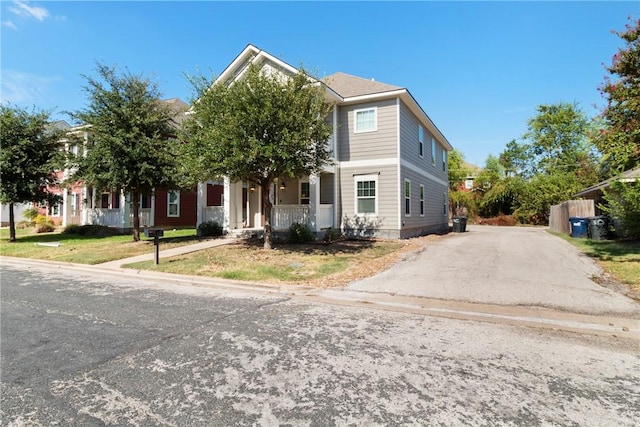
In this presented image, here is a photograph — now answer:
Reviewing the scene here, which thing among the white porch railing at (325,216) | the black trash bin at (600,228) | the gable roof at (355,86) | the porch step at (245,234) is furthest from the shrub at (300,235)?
the black trash bin at (600,228)

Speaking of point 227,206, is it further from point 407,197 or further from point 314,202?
point 407,197

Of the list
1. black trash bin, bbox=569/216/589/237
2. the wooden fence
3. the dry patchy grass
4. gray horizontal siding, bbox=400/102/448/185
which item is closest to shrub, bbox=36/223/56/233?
the dry patchy grass

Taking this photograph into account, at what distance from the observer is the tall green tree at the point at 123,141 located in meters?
13.9

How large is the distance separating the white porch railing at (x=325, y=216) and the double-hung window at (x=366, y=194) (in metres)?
1.30

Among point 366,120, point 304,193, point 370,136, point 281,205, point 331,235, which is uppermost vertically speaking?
point 366,120

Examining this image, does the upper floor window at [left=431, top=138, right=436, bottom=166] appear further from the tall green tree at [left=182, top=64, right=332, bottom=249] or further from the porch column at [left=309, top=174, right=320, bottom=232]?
the tall green tree at [left=182, top=64, right=332, bottom=249]

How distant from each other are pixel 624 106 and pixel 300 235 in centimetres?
1154

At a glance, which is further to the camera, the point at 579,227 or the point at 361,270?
the point at 579,227

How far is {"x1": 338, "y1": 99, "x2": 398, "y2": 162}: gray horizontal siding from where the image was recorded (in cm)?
1551

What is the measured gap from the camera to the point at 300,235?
14.3 meters

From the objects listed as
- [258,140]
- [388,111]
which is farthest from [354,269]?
[388,111]

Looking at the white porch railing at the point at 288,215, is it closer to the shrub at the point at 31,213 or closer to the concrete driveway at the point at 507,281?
the concrete driveway at the point at 507,281

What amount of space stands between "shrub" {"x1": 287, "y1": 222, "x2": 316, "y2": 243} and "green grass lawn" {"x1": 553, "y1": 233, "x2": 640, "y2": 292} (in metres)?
9.63

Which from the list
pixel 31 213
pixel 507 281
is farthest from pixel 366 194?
pixel 31 213
